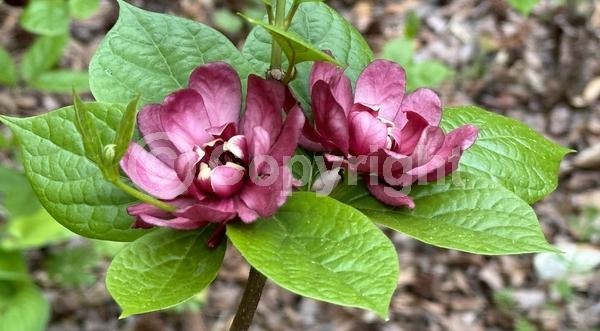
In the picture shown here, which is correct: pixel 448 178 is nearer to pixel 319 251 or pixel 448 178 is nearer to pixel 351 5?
pixel 319 251

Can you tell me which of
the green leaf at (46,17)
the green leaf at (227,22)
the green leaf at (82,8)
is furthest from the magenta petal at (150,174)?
the green leaf at (227,22)

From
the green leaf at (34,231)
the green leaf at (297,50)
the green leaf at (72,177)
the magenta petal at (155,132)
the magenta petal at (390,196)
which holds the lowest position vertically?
the green leaf at (34,231)

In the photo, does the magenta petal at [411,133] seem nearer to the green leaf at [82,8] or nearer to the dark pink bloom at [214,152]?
the dark pink bloom at [214,152]

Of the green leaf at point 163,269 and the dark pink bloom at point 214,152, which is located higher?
the dark pink bloom at point 214,152

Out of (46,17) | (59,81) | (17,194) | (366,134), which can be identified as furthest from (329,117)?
(17,194)

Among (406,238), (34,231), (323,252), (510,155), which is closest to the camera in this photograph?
(323,252)

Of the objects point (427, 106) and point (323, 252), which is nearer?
point (323, 252)

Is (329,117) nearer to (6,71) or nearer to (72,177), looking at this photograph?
(72,177)

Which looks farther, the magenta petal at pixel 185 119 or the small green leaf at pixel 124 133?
the magenta petal at pixel 185 119
